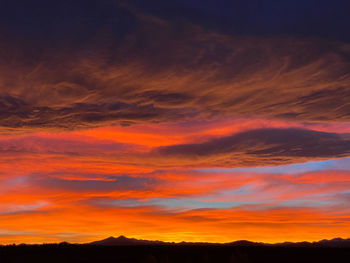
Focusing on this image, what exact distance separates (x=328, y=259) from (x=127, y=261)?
1920 centimetres

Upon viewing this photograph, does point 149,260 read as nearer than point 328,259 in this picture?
Yes

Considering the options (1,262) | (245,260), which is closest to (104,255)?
(1,262)

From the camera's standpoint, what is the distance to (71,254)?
Answer: 4656 cm

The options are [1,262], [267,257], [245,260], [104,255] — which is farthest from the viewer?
[104,255]

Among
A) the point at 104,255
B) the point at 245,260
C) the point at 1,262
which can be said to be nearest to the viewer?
the point at 245,260

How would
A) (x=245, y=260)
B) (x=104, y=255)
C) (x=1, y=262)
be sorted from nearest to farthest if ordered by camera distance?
(x=245, y=260), (x=1, y=262), (x=104, y=255)

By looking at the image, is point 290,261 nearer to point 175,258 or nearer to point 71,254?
point 175,258

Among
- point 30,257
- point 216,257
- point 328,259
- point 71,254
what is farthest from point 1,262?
point 328,259

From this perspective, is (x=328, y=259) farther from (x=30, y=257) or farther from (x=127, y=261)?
(x=30, y=257)

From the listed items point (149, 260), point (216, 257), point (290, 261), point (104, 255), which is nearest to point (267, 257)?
point (290, 261)

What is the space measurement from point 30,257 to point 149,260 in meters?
14.1

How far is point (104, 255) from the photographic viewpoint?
45.6 metres

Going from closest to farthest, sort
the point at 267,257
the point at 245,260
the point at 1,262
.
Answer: the point at 245,260
the point at 1,262
the point at 267,257

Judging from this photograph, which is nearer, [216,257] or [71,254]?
[216,257]
